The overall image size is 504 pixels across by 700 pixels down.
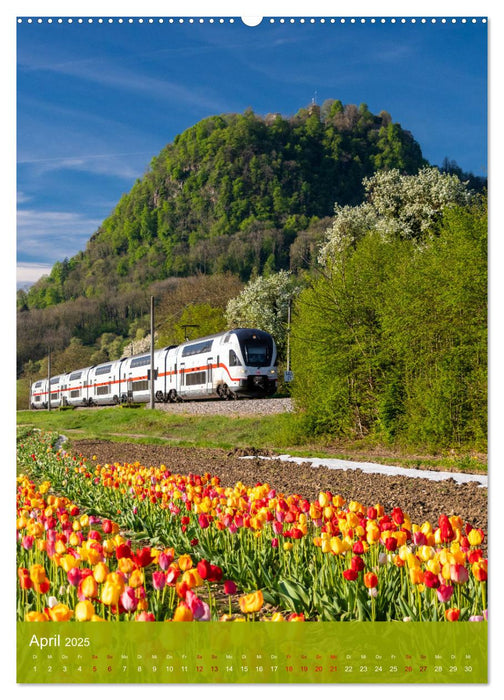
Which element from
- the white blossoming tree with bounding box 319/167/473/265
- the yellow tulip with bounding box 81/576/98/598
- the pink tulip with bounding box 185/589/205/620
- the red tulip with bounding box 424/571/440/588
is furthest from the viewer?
the white blossoming tree with bounding box 319/167/473/265

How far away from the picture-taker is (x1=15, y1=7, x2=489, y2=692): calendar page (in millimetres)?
2748

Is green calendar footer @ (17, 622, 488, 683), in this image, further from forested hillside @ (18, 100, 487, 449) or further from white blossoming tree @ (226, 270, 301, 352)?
white blossoming tree @ (226, 270, 301, 352)

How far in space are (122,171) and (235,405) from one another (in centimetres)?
496

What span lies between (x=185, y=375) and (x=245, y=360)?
153 centimetres

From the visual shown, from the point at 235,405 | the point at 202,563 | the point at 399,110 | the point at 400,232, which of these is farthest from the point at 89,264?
the point at 400,232

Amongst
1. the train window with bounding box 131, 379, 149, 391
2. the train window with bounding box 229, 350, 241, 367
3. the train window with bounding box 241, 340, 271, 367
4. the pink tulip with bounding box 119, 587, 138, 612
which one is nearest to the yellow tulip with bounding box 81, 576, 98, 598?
the pink tulip with bounding box 119, 587, 138, 612

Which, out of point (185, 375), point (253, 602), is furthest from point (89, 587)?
point (185, 375)

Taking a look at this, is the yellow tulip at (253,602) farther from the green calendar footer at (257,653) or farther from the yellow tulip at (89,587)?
the yellow tulip at (89,587)

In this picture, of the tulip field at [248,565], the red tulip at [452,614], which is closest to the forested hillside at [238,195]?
the tulip field at [248,565]

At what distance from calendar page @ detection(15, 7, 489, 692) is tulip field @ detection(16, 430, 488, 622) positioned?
0.07 ft

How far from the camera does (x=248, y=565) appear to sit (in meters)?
3.68

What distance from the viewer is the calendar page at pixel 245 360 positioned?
108 inches

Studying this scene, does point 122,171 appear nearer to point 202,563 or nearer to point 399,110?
point 399,110

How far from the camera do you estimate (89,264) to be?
16.6ft
